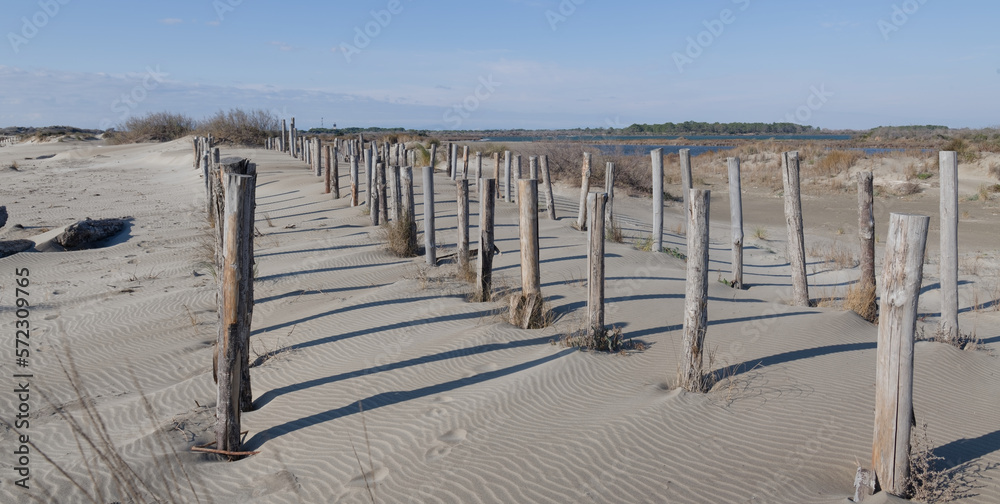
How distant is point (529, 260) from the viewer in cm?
632

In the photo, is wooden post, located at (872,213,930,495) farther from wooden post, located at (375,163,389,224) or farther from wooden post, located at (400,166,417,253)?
wooden post, located at (375,163,389,224)

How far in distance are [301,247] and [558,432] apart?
7.63 metres

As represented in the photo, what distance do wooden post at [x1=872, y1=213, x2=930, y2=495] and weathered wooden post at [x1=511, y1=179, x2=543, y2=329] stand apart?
3.44 m

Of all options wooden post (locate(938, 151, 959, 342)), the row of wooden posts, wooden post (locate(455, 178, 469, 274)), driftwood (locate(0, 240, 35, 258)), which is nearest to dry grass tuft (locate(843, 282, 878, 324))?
the row of wooden posts

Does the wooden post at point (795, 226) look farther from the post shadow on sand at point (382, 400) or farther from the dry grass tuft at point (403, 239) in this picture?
the dry grass tuft at point (403, 239)

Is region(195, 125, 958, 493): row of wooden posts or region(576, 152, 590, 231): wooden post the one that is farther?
region(576, 152, 590, 231): wooden post

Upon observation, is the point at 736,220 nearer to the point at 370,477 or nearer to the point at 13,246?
the point at 370,477

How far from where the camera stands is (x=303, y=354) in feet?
19.2

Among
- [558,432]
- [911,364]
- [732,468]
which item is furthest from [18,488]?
[911,364]

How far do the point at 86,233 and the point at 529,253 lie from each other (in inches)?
392

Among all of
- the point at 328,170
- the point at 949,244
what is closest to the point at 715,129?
the point at 328,170

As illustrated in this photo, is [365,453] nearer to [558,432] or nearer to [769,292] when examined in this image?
[558,432]

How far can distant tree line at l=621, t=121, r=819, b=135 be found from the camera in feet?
391

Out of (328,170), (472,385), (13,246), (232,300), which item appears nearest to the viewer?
(232,300)
